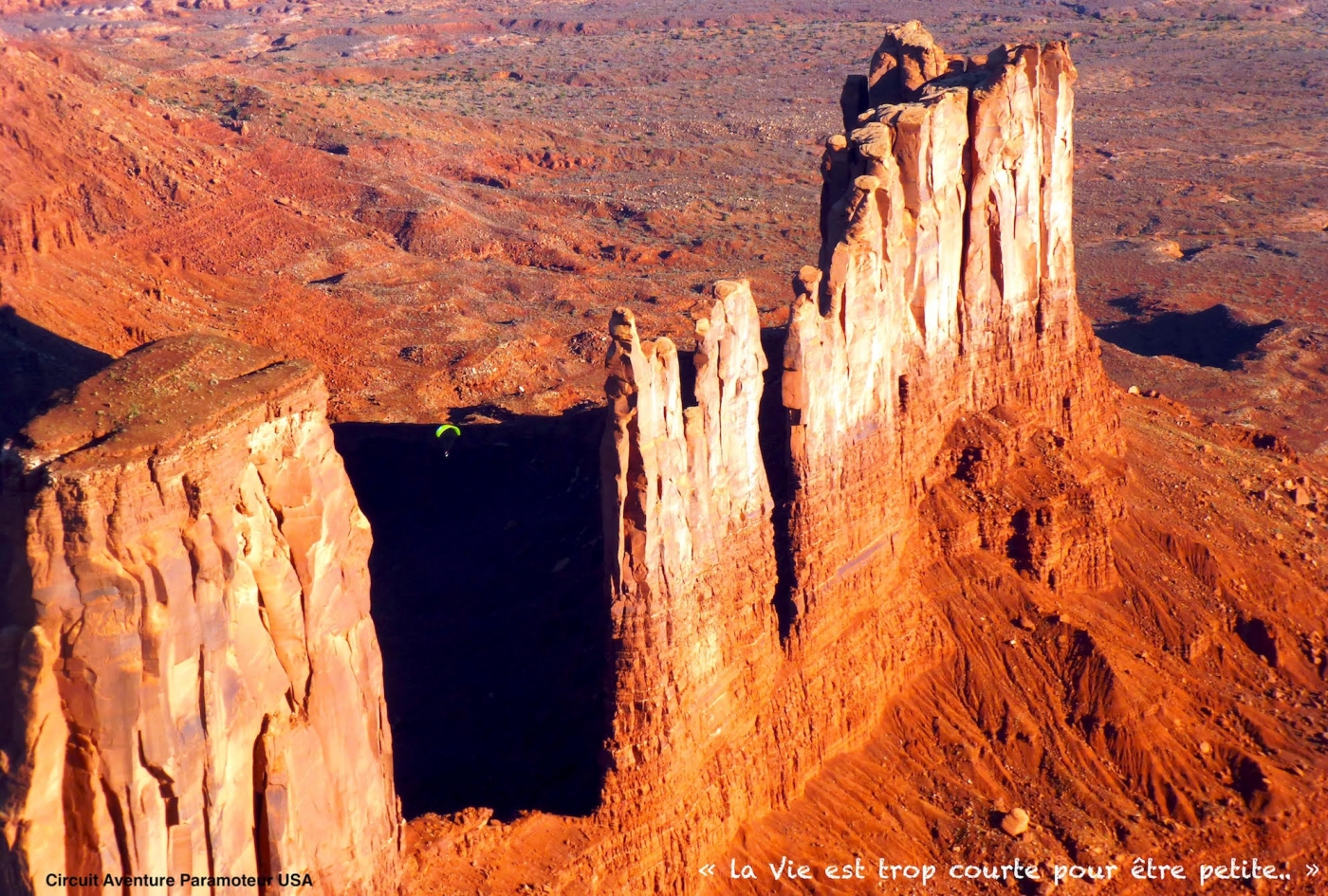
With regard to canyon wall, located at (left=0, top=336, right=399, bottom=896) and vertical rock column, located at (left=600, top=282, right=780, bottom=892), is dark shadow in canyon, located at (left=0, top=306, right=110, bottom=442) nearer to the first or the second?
vertical rock column, located at (left=600, top=282, right=780, bottom=892)

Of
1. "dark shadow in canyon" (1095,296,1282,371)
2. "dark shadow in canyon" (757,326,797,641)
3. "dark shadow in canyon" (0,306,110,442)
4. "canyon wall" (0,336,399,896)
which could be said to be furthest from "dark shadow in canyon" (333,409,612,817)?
"dark shadow in canyon" (1095,296,1282,371)

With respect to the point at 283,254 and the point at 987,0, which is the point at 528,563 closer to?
the point at 283,254

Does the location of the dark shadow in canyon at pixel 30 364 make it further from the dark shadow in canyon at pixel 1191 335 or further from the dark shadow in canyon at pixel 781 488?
the dark shadow in canyon at pixel 1191 335

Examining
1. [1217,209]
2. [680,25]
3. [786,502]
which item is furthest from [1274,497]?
[680,25]

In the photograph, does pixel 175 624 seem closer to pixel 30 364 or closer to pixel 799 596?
pixel 799 596

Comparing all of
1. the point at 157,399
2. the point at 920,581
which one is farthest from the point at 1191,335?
the point at 157,399

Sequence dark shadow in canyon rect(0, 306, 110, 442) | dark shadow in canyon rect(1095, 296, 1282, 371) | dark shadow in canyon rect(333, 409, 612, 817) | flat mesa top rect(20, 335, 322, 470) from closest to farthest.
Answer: flat mesa top rect(20, 335, 322, 470) → dark shadow in canyon rect(333, 409, 612, 817) → dark shadow in canyon rect(0, 306, 110, 442) → dark shadow in canyon rect(1095, 296, 1282, 371)

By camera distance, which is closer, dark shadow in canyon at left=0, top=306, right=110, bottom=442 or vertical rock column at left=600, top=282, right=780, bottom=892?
vertical rock column at left=600, top=282, right=780, bottom=892
